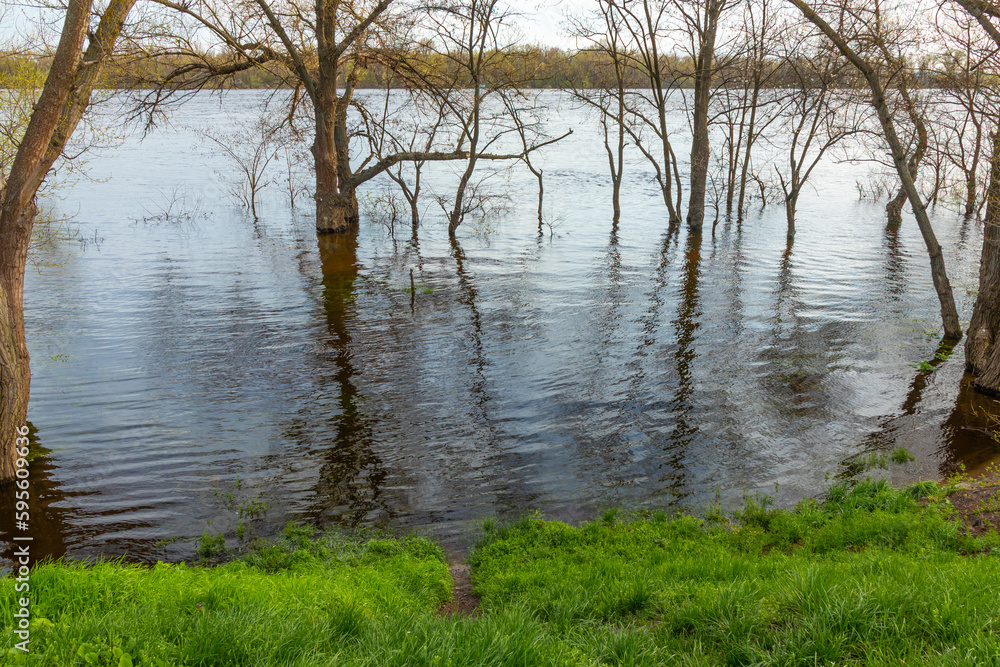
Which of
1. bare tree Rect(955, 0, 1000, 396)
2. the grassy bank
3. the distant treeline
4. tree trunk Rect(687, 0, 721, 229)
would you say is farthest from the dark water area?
the distant treeline

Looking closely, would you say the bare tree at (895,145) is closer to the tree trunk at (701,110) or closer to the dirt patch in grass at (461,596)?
the dirt patch in grass at (461,596)

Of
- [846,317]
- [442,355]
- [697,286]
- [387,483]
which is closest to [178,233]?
[442,355]

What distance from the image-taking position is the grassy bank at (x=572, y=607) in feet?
11.0

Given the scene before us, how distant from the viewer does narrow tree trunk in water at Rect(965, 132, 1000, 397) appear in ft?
31.9

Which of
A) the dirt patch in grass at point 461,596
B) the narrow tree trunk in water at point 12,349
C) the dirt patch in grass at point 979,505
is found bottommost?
the dirt patch in grass at point 461,596

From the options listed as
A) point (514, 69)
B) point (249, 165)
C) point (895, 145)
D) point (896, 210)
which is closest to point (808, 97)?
point (896, 210)

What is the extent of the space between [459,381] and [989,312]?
8310 mm

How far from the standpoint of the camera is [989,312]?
10.0 meters

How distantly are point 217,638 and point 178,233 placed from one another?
929 inches

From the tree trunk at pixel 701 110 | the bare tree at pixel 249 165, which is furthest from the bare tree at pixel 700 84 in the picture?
the bare tree at pixel 249 165

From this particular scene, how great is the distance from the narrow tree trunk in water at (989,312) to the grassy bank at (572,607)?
5.29 meters

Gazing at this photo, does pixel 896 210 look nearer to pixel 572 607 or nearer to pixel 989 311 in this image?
pixel 989 311

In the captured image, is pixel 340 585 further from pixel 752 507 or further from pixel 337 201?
pixel 337 201

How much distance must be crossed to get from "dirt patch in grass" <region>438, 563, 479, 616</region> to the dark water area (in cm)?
50
